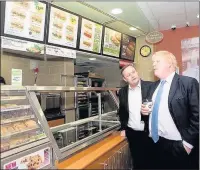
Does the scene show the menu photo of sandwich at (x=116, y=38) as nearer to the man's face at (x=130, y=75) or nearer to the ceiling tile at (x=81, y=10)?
the ceiling tile at (x=81, y=10)

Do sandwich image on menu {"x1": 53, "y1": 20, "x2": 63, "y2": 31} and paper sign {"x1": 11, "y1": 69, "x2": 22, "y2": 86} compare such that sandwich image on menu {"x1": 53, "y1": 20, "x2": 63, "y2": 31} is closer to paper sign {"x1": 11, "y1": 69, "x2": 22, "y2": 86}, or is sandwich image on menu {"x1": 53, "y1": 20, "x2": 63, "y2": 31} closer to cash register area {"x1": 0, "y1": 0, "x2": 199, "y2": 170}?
cash register area {"x1": 0, "y1": 0, "x2": 199, "y2": 170}

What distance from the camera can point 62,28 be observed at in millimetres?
3049

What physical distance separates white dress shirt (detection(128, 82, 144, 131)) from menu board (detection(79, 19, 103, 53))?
131cm

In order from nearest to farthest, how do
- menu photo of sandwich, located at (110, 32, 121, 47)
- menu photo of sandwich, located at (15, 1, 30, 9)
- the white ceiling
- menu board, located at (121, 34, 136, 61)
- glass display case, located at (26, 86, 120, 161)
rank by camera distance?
glass display case, located at (26, 86, 120, 161) < menu photo of sandwich, located at (15, 1, 30, 9) < the white ceiling < menu photo of sandwich, located at (110, 32, 121, 47) < menu board, located at (121, 34, 136, 61)

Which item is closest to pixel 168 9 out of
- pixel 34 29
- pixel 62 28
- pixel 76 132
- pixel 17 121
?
Answer: pixel 62 28

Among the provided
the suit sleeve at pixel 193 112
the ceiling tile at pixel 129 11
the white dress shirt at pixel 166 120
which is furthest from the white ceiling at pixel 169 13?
the suit sleeve at pixel 193 112

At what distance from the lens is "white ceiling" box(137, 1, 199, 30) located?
13.3 ft

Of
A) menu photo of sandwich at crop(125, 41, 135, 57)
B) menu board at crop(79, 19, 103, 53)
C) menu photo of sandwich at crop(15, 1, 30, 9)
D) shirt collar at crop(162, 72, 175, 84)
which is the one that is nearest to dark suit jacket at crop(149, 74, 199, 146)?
shirt collar at crop(162, 72, 175, 84)

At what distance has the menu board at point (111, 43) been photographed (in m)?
3.99

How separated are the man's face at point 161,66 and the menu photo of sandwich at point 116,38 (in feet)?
6.92

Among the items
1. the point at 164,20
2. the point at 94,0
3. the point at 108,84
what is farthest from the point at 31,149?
the point at 164,20

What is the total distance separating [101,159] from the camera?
1981 mm

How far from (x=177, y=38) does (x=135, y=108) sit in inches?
149

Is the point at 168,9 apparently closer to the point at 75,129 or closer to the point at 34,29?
the point at 34,29
